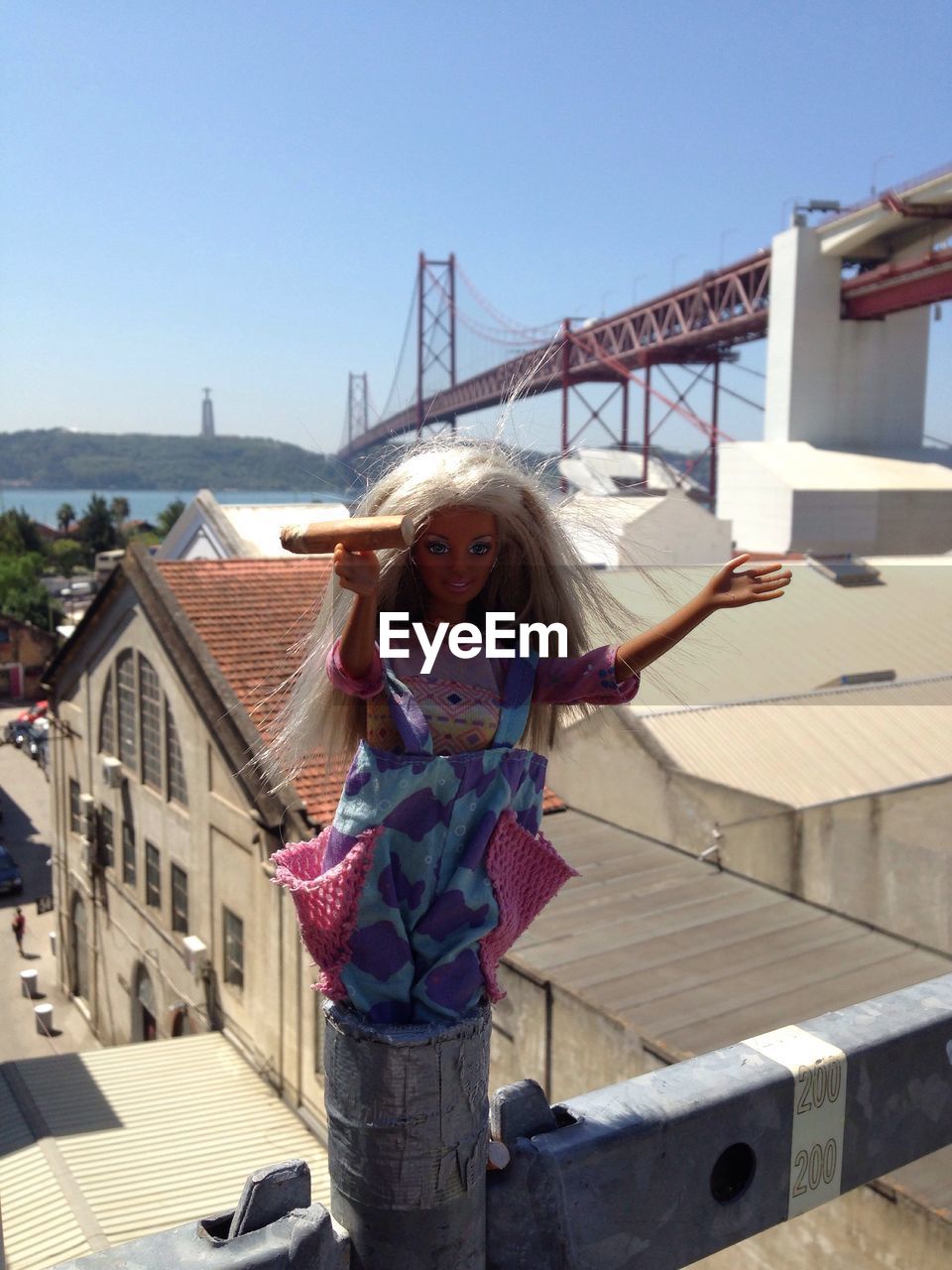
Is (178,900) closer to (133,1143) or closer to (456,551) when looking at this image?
(133,1143)

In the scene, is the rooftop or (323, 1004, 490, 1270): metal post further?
the rooftop

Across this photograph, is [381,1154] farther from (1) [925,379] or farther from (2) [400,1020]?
(1) [925,379]

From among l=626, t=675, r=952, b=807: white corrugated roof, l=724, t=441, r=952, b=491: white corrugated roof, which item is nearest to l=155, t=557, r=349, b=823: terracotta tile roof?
l=626, t=675, r=952, b=807: white corrugated roof

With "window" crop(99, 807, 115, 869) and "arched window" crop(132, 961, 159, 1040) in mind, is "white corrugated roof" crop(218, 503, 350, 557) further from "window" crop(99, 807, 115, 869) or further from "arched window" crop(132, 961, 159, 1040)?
"arched window" crop(132, 961, 159, 1040)

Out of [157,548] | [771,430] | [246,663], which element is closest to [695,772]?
[246,663]

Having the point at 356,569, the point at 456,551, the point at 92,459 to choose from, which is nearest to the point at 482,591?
the point at 456,551
